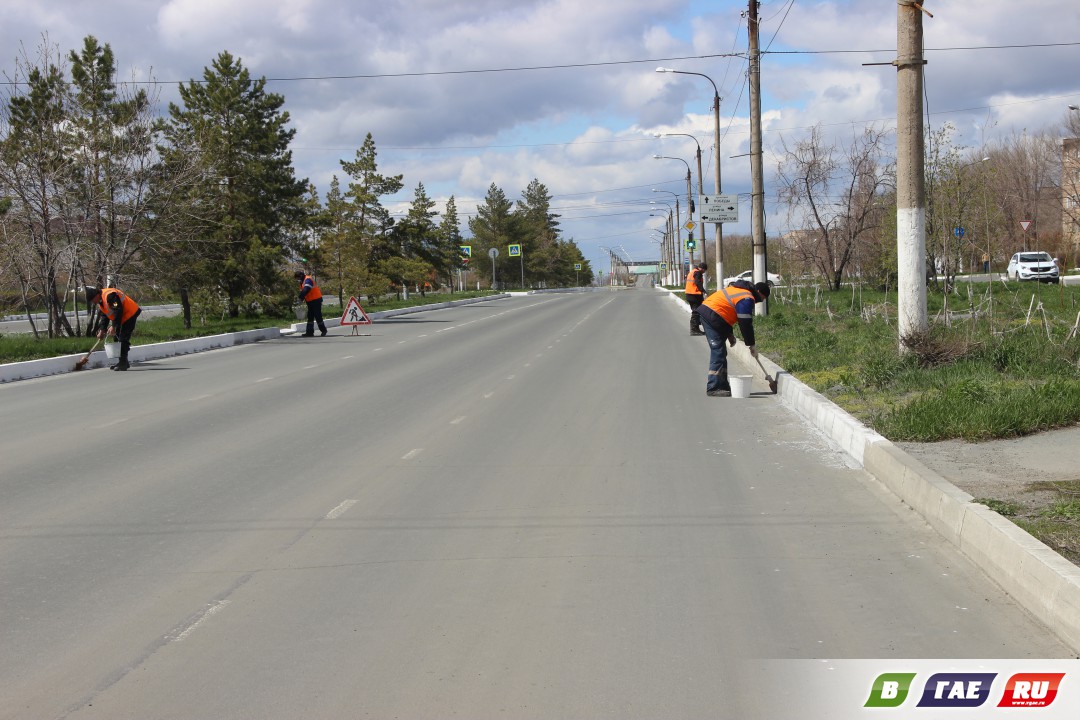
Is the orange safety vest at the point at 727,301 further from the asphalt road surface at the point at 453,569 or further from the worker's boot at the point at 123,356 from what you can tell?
the worker's boot at the point at 123,356

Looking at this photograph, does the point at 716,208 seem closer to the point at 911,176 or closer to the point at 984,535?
the point at 911,176

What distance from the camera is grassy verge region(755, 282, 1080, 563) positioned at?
684 centimetres

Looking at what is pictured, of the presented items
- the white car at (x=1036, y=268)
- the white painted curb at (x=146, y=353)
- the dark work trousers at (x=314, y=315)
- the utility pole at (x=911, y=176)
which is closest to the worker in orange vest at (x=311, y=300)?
the dark work trousers at (x=314, y=315)

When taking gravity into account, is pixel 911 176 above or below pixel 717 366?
above

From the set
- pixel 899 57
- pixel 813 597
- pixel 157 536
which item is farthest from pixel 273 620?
pixel 899 57

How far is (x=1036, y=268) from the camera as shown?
44812 millimetres

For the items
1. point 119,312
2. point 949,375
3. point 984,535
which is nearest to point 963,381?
point 949,375

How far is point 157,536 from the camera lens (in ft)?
21.9

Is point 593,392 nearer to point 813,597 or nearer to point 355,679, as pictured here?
point 813,597

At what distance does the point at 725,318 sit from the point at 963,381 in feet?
10.8

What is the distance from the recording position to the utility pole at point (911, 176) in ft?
43.9

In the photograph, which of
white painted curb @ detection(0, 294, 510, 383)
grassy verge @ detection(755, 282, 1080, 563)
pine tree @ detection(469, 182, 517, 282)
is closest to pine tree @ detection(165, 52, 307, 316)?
white painted curb @ detection(0, 294, 510, 383)

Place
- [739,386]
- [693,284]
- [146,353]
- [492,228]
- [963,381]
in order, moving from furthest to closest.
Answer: [492,228]
[693,284]
[146,353]
[739,386]
[963,381]

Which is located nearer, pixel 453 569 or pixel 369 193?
pixel 453 569
